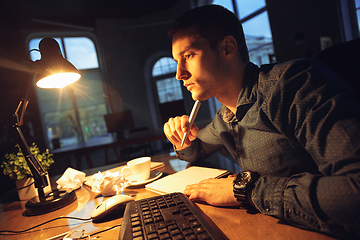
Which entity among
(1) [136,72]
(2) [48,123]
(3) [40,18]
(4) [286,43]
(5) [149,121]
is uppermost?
(3) [40,18]

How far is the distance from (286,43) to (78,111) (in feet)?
18.3

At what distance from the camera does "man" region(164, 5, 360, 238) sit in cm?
47

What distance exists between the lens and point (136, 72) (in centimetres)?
654

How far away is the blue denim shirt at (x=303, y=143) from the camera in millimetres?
461

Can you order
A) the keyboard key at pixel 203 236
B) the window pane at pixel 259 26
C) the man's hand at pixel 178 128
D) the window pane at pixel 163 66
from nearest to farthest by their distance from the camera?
the keyboard key at pixel 203 236 < the man's hand at pixel 178 128 < the window pane at pixel 259 26 < the window pane at pixel 163 66

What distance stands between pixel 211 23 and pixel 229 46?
11 cm

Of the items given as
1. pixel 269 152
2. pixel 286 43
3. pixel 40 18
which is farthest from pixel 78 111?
pixel 269 152

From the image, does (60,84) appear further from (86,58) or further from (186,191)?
(86,58)

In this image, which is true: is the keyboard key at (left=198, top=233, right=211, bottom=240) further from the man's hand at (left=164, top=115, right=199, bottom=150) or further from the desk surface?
the man's hand at (left=164, top=115, right=199, bottom=150)

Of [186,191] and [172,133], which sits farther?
[172,133]

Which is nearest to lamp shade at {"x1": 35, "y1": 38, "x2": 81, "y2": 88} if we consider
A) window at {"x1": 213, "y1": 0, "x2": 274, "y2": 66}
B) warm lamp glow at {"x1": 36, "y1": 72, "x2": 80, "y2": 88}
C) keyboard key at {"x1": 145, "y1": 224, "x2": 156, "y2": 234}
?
warm lamp glow at {"x1": 36, "y1": 72, "x2": 80, "y2": 88}

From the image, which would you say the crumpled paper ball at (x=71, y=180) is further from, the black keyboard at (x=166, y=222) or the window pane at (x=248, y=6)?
the window pane at (x=248, y=6)

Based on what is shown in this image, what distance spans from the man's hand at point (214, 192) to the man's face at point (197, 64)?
33 centimetres

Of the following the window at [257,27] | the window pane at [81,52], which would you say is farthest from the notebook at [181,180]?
the window pane at [81,52]
